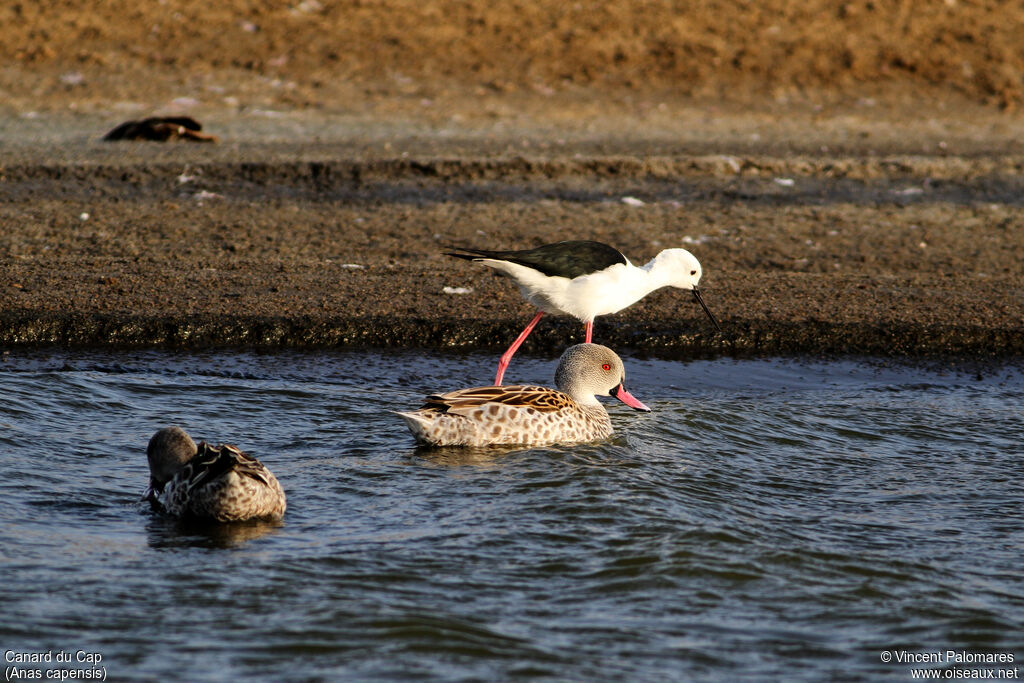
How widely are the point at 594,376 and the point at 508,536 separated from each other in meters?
2.25

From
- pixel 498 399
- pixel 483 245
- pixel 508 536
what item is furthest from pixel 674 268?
pixel 508 536

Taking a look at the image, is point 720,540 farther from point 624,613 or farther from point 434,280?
point 434,280

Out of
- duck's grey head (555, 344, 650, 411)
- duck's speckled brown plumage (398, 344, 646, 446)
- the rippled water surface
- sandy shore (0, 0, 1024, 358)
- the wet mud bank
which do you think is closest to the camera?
the rippled water surface

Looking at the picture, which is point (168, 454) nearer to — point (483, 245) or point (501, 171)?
point (483, 245)

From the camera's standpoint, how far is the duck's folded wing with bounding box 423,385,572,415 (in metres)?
7.45

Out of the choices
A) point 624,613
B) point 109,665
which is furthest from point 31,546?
point 624,613

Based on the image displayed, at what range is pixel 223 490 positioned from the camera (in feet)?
19.8

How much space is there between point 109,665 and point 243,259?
21.6ft

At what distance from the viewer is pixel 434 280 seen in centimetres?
1070

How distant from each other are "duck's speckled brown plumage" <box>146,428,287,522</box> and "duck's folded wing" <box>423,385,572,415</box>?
1.41 metres

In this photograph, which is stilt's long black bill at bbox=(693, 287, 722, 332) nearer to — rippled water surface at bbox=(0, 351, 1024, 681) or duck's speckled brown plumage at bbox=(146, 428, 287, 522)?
rippled water surface at bbox=(0, 351, 1024, 681)

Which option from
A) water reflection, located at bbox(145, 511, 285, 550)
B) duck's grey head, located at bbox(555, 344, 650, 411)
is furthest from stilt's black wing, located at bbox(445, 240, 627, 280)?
water reflection, located at bbox(145, 511, 285, 550)

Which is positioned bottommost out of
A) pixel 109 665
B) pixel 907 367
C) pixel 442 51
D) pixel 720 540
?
pixel 109 665

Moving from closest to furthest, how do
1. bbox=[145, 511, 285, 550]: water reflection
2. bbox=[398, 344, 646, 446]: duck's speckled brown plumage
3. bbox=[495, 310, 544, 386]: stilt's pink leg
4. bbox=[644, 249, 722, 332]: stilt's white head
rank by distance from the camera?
bbox=[145, 511, 285, 550]: water reflection, bbox=[398, 344, 646, 446]: duck's speckled brown plumage, bbox=[495, 310, 544, 386]: stilt's pink leg, bbox=[644, 249, 722, 332]: stilt's white head
